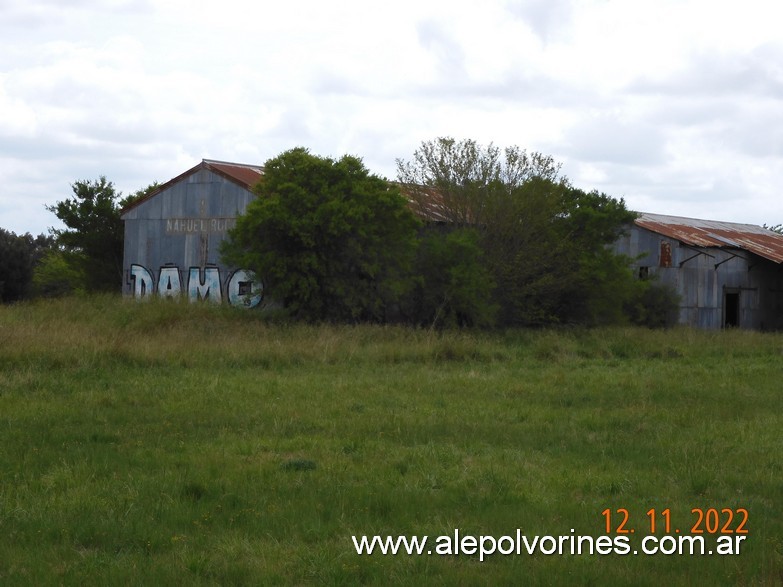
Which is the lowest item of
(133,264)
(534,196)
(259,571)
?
(259,571)

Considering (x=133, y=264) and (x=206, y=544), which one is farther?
(x=133, y=264)

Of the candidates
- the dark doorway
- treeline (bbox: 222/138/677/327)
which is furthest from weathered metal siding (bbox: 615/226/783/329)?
treeline (bbox: 222/138/677/327)

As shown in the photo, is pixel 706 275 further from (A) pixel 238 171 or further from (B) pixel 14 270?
(B) pixel 14 270

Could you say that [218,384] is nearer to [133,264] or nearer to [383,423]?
[383,423]

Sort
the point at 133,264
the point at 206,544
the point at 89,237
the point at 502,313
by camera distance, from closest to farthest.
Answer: the point at 206,544, the point at 502,313, the point at 133,264, the point at 89,237

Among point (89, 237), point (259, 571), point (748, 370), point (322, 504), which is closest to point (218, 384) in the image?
point (322, 504)

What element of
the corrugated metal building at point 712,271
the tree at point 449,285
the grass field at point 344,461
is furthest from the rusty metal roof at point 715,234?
the grass field at point 344,461

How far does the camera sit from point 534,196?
107 ft

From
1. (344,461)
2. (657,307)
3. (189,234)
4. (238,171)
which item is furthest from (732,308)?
(344,461)

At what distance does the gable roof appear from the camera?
110 feet

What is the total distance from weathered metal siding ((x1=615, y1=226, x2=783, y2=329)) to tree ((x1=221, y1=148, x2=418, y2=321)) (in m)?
16.0

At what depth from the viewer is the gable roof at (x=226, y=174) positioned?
3353 centimetres

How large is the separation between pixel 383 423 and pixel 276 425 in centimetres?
141

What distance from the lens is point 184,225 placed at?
3459 cm
